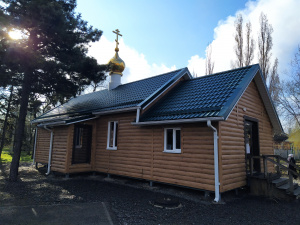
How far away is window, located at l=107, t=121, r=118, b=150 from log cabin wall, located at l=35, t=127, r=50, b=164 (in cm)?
469

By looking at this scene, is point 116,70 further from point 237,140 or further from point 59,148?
point 237,140

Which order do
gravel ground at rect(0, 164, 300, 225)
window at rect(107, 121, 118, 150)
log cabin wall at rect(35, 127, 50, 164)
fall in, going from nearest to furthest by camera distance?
gravel ground at rect(0, 164, 300, 225), window at rect(107, 121, 118, 150), log cabin wall at rect(35, 127, 50, 164)

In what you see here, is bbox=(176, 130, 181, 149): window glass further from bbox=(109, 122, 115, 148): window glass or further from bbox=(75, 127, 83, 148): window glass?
bbox=(75, 127, 83, 148): window glass

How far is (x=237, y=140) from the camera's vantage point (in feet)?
26.7

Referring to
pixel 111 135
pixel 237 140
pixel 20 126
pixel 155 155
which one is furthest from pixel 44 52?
pixel 237 140

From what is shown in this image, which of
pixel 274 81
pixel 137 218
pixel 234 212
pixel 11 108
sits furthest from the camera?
pixel 274 81

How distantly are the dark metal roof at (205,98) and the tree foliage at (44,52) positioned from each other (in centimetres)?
466

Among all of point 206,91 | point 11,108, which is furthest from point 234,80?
point 11,108

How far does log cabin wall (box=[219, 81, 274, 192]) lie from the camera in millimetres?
7219

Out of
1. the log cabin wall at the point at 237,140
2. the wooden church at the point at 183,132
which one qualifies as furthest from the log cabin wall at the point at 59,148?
the log cabin wall at the point at 237,140

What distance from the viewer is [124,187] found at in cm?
882

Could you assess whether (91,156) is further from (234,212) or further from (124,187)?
(234,212)

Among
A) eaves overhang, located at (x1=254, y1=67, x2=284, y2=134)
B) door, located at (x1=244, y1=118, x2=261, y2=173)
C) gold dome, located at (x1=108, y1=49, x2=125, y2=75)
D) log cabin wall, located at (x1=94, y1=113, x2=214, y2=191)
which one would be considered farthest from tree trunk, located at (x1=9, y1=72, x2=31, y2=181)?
eaves overhang, located at (x1=254, y1=67, x2=284, y2=134)

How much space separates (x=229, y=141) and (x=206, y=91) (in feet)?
7.58
